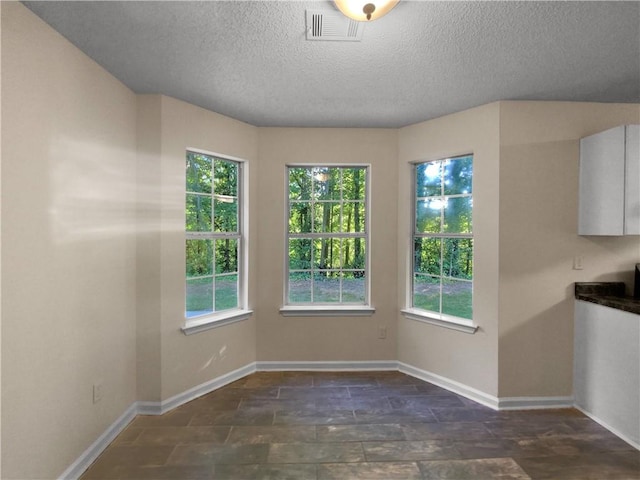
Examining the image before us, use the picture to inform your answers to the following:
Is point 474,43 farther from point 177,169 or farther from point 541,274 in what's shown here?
point 177,169

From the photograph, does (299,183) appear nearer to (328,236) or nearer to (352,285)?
(328,236)

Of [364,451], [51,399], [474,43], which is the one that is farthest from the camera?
[364,451]

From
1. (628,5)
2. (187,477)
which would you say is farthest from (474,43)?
(187,477)

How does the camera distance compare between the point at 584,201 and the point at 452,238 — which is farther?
the point at 452,238

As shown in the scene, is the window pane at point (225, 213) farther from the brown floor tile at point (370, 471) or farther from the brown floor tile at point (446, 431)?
the brown floor tile at point (446, 431)

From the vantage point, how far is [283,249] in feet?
12.2

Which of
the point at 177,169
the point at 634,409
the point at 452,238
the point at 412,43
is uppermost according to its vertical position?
the point at 412,43

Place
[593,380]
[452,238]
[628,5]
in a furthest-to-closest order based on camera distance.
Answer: [452,238] < [593,380] < [628,5]

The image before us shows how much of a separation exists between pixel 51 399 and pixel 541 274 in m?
3.56

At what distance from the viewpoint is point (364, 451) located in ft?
7.54

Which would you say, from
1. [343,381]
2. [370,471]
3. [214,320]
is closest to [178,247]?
[214,320]

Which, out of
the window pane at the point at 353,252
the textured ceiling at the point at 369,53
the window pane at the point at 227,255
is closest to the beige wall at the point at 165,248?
the textured ceiling at the point at 369,53

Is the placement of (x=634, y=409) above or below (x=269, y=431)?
above

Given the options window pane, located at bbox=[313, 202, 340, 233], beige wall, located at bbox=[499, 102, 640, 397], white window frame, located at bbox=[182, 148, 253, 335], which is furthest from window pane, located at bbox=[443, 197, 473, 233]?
white window frame, located at bbox=[182, 148, 253, 335]
